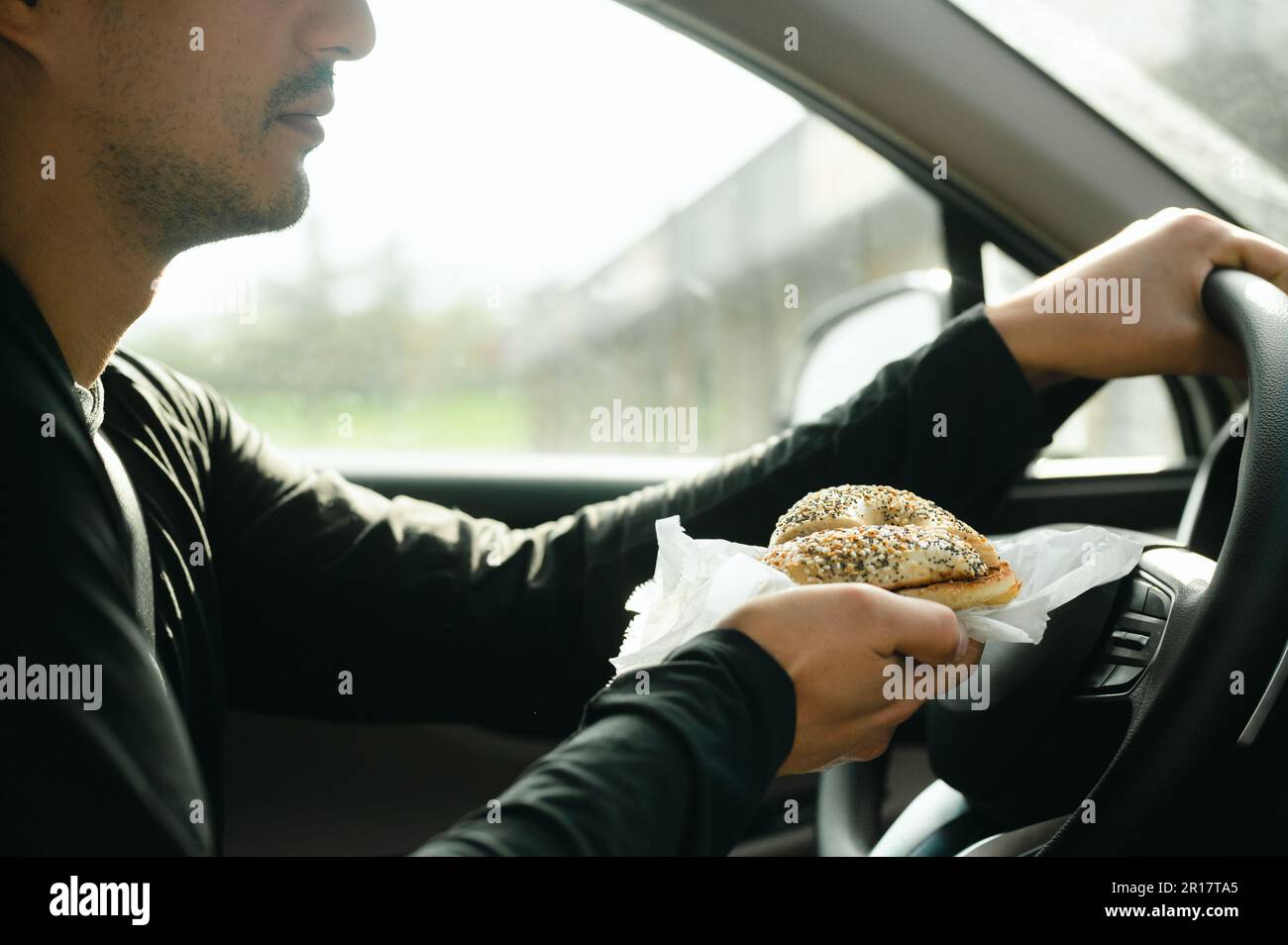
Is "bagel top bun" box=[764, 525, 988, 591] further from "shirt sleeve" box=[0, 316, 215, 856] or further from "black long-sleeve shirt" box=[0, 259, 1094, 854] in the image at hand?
"shirt sleeve" box=[0, 316, 215, 856]

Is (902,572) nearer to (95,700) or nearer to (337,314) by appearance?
(95,700)

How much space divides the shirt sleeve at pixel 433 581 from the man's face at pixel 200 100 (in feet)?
1.49

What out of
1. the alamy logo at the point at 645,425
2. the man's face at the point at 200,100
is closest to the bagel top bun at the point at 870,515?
the man's face at the point at 200,100

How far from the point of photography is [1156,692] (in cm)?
93

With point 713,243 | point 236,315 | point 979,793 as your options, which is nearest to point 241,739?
point 236,315

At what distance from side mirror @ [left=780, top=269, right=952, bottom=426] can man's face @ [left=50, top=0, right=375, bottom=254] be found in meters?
0.95

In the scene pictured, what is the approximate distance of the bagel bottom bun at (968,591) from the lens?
961 mm

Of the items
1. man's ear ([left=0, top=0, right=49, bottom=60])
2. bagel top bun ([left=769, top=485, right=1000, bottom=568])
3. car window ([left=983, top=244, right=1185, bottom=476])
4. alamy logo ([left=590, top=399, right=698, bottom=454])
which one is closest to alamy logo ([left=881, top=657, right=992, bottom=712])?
bagel top bun ([left=769, top=485, right=1000, bottom=568])

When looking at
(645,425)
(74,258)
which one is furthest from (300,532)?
(645,425)

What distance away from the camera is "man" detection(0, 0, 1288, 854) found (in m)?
0.80

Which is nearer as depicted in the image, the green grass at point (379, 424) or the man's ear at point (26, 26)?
the man's ear at point (26, 26)

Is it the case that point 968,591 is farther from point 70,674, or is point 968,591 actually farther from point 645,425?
point 645,425

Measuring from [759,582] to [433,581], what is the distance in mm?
677

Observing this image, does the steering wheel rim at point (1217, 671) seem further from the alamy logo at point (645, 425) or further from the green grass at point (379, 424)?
the green grass at point (379, 424)
